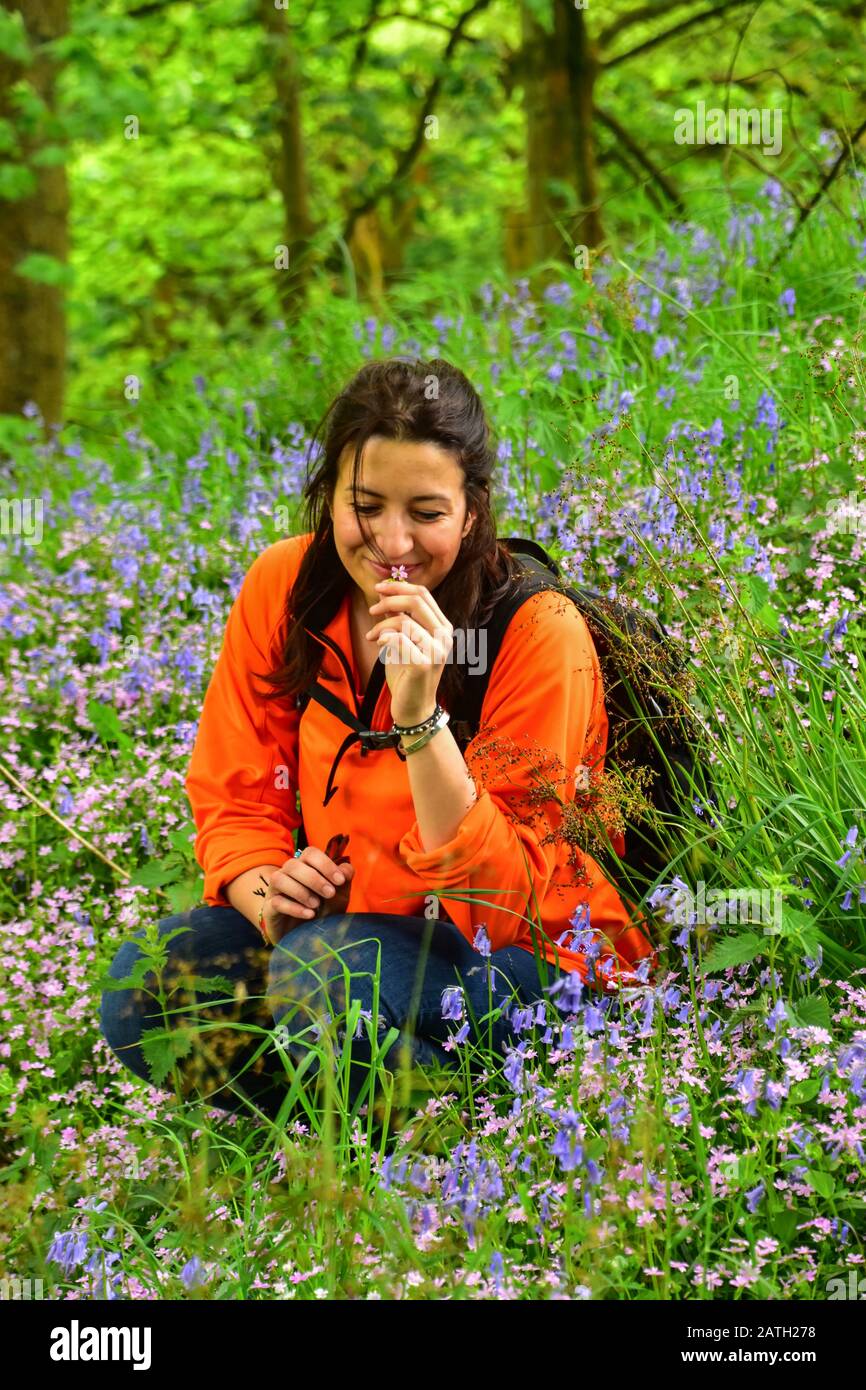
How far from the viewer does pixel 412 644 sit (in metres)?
2.46

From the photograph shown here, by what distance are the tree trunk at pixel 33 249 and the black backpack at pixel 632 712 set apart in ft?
18.3

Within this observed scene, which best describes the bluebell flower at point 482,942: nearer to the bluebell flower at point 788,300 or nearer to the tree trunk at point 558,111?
the bluebell flower at point 788,300

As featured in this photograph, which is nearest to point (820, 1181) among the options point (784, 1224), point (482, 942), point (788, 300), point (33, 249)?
point (784, 1224)

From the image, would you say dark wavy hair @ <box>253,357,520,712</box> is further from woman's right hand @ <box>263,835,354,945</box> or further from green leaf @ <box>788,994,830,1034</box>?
green leaf @ <box>788,994,830,1034</box>

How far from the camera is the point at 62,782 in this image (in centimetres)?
383

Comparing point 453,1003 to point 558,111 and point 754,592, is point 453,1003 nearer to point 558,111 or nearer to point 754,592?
point 754,592

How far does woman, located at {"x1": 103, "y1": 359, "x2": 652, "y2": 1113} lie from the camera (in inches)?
101

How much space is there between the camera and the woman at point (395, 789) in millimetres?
2576

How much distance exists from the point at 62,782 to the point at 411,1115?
166cm

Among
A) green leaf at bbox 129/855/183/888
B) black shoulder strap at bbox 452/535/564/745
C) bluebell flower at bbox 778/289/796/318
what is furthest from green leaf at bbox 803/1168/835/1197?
bluebell flower at bbox 778/289/796/318

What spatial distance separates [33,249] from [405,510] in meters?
6.03

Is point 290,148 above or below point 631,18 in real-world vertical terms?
below
